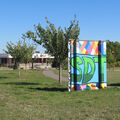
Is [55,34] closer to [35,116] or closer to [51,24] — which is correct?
[51,24]

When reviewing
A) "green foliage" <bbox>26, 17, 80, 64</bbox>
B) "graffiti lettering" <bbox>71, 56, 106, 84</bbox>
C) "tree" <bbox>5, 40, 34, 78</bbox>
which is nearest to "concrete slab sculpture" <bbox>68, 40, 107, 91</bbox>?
"graffiti lettering" <bbox>71, 56, 106, 84</bbox>

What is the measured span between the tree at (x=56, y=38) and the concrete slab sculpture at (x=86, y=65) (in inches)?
155

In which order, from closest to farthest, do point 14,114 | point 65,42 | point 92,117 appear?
point 92,117 < point 14,114 < point 65,42

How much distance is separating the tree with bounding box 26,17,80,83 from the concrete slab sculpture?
394 cm

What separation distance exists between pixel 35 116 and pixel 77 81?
22.1ft

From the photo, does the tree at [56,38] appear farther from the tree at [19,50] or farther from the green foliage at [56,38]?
the tree at [19,50]

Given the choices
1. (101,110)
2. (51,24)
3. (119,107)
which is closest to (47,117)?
(101,110)

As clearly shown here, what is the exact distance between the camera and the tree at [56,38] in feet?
57.3

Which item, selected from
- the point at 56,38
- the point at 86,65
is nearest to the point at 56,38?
the point at 56,38

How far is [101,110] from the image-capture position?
24.7ft

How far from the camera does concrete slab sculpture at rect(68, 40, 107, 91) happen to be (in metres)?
13.2

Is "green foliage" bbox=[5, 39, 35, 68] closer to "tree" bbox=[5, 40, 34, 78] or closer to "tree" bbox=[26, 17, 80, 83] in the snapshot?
"tree" bbox=[5, 40, 34, 78]

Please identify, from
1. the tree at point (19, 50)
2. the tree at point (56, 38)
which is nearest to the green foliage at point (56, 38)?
the tree at point (56, 38)

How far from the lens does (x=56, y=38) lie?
17.5 m
